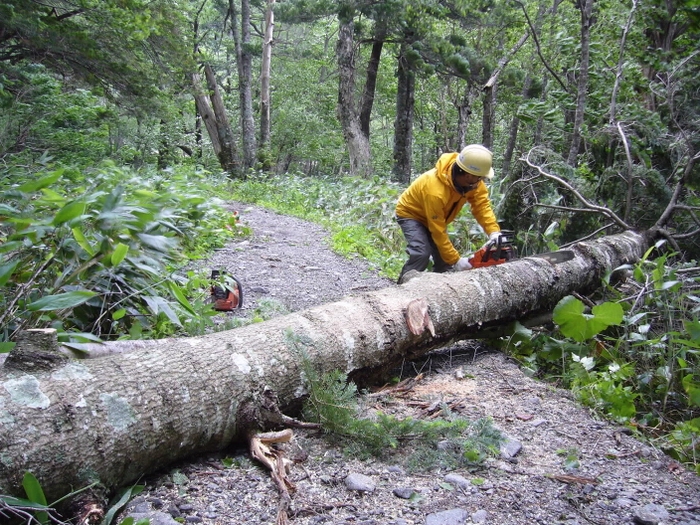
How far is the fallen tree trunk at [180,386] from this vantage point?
1836 mm

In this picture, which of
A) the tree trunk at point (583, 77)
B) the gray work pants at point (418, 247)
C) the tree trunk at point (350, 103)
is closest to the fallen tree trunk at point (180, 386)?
the gray work pants at point (418, 247)

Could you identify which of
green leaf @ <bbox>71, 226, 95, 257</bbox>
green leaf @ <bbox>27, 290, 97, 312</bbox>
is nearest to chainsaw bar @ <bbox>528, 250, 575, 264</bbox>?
green leaf @ <bbox>71, 226, 95, 257</bbox>

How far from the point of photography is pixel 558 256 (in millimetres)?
4883

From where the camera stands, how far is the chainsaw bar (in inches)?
189

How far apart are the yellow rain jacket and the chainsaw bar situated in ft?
1.78

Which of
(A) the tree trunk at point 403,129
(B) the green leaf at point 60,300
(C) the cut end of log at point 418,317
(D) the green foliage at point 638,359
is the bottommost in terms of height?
(D) the green foliage at point 638,359

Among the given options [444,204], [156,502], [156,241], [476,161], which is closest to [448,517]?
[156,502]

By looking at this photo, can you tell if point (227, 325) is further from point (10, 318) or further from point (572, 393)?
point (572, 393)

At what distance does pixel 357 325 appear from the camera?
3.19m

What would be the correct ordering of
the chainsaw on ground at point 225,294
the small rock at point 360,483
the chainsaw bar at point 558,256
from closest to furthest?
the small rock at point 360,483, the chainsaw on ground at point 225,294, the chainsaw bar at point 558,256

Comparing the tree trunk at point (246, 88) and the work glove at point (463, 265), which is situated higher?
the tree trunk at point (246, 88)

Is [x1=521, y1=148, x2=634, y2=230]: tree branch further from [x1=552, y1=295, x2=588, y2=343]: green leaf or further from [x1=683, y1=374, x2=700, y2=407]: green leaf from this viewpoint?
[x1=683, y1=374, x2=700, y2=407]: green leaf

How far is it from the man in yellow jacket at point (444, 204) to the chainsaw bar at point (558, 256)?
0.51 metres

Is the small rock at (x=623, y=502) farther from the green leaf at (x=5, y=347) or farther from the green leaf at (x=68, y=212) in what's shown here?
the green leaf at (x=68, y=212)
